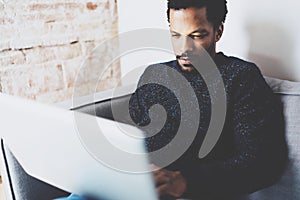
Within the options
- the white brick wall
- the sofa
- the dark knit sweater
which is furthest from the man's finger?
the white brick wall

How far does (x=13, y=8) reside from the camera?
1569 mm

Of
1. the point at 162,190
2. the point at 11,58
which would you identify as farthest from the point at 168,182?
the point at 11,58

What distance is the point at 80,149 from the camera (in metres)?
0.60

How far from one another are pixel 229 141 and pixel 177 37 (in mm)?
312

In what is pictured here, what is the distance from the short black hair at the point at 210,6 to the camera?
1.02 metres

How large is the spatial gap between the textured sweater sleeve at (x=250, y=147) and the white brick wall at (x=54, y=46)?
94 cm

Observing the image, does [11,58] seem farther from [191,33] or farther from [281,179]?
[281,179]

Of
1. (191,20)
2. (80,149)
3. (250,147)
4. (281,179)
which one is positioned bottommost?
(281,179)

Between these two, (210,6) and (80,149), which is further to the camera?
(210,6)

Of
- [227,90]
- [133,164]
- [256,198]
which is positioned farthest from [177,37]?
[133,164]

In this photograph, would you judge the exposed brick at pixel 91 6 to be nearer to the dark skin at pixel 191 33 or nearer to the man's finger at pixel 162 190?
the dark skin at pixel 191 33

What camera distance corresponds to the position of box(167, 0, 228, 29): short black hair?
3.35ft

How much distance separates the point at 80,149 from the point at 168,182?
0.15m

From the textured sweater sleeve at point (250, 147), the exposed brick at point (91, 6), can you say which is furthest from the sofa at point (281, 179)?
the exposed brick at point (91, 6)
